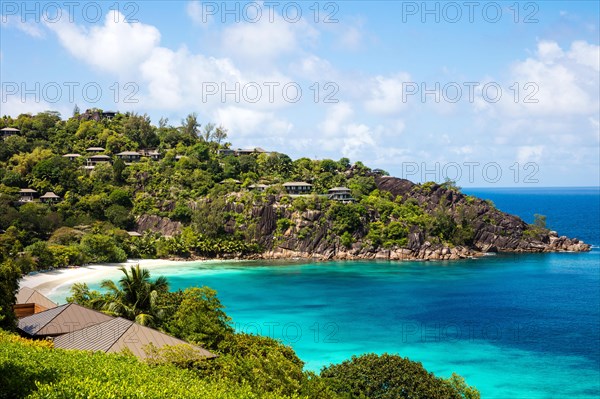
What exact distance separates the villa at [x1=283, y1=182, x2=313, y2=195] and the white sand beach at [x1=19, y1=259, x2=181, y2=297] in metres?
31.9

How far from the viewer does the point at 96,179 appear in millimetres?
95062

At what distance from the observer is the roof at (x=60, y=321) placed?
82.3ft

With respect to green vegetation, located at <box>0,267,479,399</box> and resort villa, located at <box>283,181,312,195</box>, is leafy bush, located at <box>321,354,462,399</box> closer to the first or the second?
green vegetation, located at <box>0,267,479,399</box>

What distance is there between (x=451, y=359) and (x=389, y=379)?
17125 mm

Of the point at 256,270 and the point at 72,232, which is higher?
the point at 72,232

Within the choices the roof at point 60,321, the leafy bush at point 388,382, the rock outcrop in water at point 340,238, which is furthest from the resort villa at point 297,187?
the leafy bush at point 388,382

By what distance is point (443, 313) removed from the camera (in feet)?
167

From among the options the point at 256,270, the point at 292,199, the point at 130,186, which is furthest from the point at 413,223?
the point at 130,186

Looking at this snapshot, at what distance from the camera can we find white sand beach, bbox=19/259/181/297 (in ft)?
180

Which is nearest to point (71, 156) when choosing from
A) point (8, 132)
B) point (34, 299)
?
point (8, 132)

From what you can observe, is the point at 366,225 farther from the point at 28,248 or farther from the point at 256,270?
the point at 28,248

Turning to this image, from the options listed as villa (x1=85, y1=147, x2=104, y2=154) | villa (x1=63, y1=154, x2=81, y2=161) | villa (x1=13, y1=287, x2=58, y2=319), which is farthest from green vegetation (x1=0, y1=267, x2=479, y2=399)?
villa (x1=85, y1=147, x2=104, y2=154)

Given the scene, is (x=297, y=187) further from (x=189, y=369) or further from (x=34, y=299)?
(x=189, y=369)

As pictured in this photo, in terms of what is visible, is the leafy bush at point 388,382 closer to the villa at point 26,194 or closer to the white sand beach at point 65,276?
the white sand beach at point 65,276
